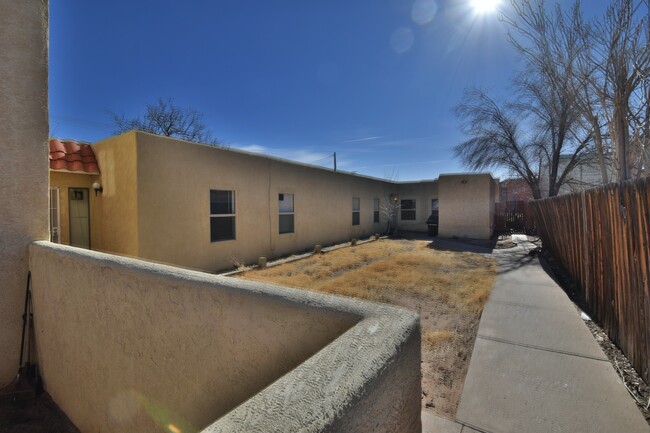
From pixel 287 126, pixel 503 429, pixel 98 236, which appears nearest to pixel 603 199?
pixel 503 429

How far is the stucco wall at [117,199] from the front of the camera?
249 inches

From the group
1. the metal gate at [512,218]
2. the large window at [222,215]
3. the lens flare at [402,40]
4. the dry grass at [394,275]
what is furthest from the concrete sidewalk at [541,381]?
the metal gate at [512,218]

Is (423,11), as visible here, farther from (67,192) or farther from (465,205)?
(465,205)

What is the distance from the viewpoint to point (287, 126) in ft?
62.7

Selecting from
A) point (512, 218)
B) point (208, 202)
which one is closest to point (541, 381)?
point (208, 202)

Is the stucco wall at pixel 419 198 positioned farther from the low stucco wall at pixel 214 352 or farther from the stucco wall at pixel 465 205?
the low stucco wall at pixel 214 352

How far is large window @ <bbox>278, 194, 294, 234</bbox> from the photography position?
34.6 feet

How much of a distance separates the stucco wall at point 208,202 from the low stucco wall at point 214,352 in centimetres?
313

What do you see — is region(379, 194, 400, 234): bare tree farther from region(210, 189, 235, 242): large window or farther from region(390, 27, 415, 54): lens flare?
region(210, 189, 235, 242): large window

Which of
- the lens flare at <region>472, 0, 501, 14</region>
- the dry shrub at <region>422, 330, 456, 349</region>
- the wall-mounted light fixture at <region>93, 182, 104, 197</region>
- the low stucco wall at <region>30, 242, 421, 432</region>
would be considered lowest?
the dry shrub at <region>422, 330, 456, 349</region>

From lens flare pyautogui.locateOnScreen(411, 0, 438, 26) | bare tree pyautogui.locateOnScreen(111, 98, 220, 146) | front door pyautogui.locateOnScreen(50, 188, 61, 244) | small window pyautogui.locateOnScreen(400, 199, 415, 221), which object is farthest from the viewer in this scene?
bare tree pyautogui.locateOnScreen(111, 98, 220, 146)

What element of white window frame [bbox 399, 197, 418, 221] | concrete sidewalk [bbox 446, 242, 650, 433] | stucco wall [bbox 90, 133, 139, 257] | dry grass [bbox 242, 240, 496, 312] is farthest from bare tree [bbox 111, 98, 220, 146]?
concrete sidewalk [bbox 446, 242, 650, 433]

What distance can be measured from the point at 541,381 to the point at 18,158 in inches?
253

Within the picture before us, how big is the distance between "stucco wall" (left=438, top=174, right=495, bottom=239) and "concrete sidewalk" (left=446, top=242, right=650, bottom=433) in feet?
37.9
